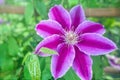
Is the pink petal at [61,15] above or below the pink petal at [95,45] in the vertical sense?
above

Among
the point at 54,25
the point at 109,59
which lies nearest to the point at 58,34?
the point at 54,25

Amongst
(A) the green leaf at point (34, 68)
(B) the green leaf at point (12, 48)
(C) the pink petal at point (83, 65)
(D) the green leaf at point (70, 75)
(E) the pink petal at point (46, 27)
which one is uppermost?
(E) the pink petal at point (46, 27)

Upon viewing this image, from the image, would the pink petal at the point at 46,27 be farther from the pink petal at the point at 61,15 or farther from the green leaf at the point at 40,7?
the green leaf at the point at 40,7

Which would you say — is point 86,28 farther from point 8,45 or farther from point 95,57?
point 8,45

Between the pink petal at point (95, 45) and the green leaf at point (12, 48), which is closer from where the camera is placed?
the pink petal at point (95, 45)

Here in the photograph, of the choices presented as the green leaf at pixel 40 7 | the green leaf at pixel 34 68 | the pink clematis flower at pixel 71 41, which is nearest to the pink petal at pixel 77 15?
the pink clematis flower at pixel 71 41

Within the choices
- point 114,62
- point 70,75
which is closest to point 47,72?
point 70,75

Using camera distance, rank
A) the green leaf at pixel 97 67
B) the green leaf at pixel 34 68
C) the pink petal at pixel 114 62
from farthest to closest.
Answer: the pink petal at pixel 114 62 → the green leaf at pixel 97 67 → the green leaf at pixel 34 68

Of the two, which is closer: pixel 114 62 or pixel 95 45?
pixel 95 45

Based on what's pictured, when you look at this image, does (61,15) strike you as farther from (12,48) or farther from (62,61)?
(12,48)
